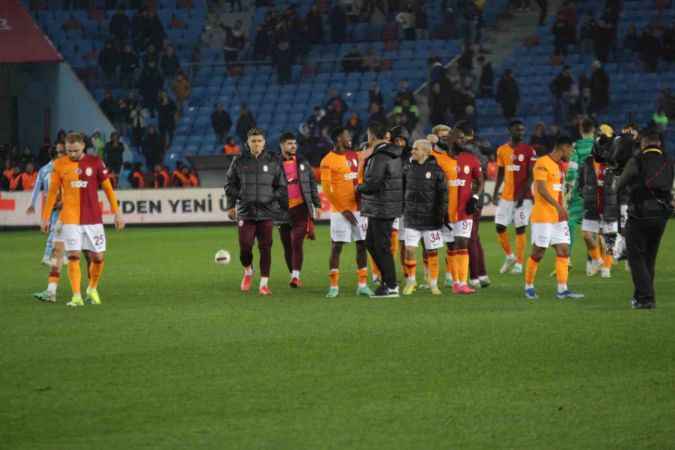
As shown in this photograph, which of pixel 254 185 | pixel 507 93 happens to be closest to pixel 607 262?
pixel 254 185

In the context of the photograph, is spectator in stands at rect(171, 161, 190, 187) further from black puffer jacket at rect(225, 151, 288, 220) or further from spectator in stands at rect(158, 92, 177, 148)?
black puffer jacket at rect(225, 151, 288, 220)

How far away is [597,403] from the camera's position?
9.78 metres

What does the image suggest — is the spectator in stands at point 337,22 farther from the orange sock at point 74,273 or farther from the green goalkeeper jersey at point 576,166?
the orange sock at point 74,273

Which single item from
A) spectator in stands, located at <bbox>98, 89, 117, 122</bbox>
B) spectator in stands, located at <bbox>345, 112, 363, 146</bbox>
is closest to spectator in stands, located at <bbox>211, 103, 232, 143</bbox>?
spectator in stands, located at <bbox>98, 89, 117, 122</bbox>

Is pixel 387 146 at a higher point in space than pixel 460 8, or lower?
lower

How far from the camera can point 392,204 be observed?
17031 mm

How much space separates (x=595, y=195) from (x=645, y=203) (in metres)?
5.02

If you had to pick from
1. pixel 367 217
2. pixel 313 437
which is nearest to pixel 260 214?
pixel 367 217

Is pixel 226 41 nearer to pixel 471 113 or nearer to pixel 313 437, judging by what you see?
pixel 471 113

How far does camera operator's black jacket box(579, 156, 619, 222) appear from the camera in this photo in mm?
20188

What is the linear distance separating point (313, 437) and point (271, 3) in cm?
3783

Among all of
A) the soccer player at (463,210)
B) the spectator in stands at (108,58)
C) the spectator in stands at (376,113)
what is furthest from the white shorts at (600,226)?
the spectator in stands at (108,58)

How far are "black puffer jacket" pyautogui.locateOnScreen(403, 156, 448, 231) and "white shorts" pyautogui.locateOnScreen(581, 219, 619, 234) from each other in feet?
12.6

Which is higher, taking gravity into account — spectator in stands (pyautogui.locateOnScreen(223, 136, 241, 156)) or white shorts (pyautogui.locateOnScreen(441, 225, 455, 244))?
spectator in stands (pyautogui.locateOnScreen(223, 136, 241, 156))
